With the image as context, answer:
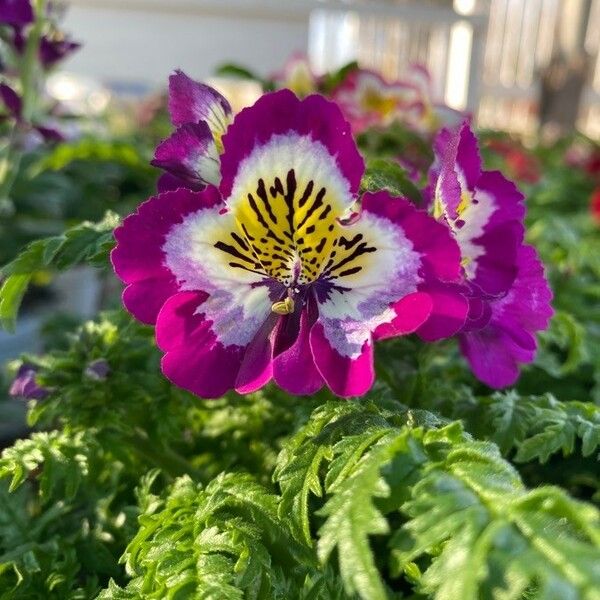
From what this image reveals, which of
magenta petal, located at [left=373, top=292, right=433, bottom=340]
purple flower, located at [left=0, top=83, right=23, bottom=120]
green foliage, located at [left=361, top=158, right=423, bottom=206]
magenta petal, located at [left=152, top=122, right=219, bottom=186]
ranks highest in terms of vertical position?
magenta petal, located at [left=152, top=122, right=219, bottom=186]

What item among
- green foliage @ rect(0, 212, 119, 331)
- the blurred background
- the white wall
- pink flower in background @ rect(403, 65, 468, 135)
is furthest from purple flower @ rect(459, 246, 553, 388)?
the white wall

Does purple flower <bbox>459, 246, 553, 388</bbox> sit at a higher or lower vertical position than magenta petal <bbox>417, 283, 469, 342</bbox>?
lower

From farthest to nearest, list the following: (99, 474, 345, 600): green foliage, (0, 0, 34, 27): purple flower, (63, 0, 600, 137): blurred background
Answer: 1. (63, 0, 600, 137): blurred background
2. (0, 0, 34, 27): purple flower
3. (99, 474, 345, 600): green foliage

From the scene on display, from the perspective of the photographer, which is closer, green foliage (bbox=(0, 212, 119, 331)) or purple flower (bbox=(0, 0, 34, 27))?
green foliage (bbox=(0, 212, 119, 331))

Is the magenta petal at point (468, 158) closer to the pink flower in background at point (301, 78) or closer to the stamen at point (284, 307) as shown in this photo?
the stamen at point (284, 307)

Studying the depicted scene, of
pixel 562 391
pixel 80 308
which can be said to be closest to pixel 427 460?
A: pixel 562 391

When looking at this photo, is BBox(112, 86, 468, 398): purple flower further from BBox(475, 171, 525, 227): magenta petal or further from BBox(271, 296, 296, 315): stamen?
BBox(475, 171, 525, 227): magenta petal

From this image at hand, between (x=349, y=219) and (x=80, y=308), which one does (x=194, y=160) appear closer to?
(x=349, y=219)

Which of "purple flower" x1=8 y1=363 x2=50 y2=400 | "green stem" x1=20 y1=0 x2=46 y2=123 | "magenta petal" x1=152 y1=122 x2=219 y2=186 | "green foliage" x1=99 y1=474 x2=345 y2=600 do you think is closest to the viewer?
"green foliage" x1=99 y1=474 x2=345 y2=600
